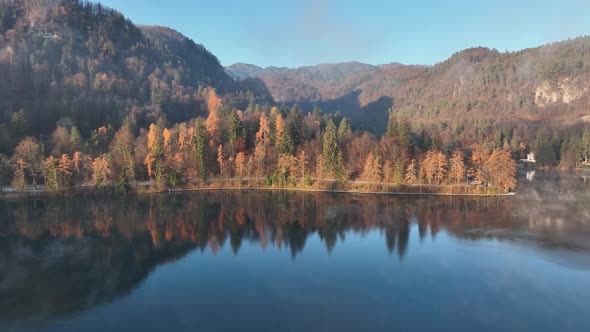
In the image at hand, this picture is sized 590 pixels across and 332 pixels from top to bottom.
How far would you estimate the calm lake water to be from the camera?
19.7m

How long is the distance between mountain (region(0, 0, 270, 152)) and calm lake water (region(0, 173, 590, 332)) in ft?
111

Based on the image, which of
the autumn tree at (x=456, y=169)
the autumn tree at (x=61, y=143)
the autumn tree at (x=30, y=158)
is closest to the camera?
the autumn tree at (x=30, y=158)

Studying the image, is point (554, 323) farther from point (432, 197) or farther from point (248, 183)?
point (248, 183)

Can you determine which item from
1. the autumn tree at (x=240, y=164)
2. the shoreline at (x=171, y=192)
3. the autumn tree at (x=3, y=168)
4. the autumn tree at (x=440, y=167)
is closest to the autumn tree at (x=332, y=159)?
the shoreline at (x=171, y=192)

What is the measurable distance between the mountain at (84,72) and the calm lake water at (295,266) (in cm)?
3377

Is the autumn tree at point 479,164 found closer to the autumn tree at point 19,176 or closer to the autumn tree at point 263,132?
the autumn tree at point 263,132

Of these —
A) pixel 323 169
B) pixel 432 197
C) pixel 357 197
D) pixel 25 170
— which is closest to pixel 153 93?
pixel 25 170

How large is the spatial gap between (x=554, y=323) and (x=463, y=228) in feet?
53.8

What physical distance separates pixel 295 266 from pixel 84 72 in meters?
92.1

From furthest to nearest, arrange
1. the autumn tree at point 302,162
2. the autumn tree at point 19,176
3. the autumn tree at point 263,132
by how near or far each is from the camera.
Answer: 1. the autumn tree at point 263,132
2. the autumn tree at point 302,162
3. the autumn tree at point 19,176

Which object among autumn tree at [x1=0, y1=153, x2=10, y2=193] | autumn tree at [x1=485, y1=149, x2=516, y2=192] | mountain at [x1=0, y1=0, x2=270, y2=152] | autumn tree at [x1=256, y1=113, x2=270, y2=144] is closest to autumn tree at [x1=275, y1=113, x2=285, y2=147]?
autumn tree at [x1=256, y1=113, x2=270, y2=144]

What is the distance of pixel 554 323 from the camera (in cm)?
1892

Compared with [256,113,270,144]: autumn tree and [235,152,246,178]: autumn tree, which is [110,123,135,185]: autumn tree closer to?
[235,152,246,178]: autumn tree

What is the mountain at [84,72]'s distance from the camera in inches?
2916
